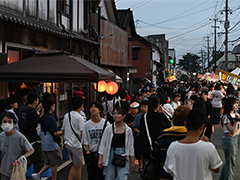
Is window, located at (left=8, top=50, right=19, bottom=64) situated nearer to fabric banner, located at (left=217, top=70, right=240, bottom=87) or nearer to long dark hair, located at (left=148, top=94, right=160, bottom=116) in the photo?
long dark hair, located at (left=148, top=94, right=160, bottom=116)

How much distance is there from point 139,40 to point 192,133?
37220 mm

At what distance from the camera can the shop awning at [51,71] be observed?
7281 millimetres

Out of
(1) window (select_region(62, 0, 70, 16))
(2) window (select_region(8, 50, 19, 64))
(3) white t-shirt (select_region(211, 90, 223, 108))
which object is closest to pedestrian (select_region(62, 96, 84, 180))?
(2) window (select_region(8, 50, 19, 64))

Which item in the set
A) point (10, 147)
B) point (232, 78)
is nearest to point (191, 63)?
point (232, 78)

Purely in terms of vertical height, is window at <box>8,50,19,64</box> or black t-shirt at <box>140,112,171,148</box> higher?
window at <box>8,50,19,64</box>

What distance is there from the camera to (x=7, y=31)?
896 centimetres

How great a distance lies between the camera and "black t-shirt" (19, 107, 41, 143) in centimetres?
626

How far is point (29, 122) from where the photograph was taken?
6.29m

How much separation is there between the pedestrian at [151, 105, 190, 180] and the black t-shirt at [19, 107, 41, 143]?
306 centimetres

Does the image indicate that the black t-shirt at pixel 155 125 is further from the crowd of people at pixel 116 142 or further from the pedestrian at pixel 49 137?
the pedestrian at pixel 49 137

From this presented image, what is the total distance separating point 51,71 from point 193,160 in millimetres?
4793

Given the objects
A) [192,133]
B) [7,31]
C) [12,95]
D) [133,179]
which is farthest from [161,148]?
[12,95]

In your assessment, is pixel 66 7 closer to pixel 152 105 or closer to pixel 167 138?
pixel 152 105

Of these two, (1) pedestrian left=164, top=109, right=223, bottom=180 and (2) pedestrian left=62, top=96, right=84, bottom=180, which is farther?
(2) pedestrian left=62, top=96, right=84, bottom=180
